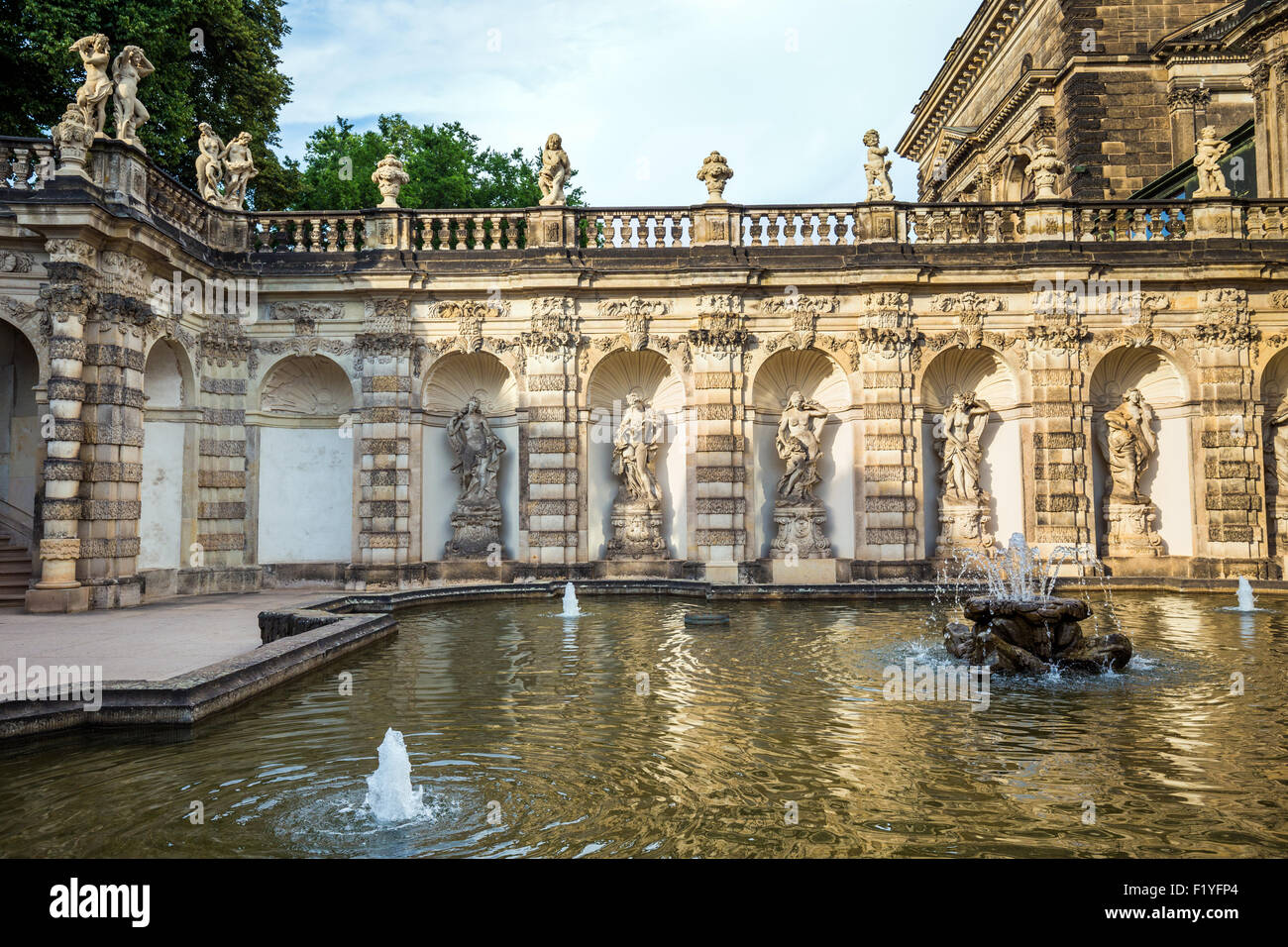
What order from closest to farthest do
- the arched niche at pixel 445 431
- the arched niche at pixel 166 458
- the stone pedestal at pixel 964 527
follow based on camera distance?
the arched niche at pixel 166 458, the stone pedestal at pixel 964 527, the arched niche at pixel 445 431

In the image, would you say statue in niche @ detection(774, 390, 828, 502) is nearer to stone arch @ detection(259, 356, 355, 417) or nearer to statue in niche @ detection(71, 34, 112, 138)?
stone arch @ detection(259, 356, 355, 417)

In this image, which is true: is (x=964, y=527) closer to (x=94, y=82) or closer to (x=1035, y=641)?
(x=1035, y=641)

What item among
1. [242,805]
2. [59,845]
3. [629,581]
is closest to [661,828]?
[242,805]

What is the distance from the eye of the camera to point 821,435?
1892 centimetres

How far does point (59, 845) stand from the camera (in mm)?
4352

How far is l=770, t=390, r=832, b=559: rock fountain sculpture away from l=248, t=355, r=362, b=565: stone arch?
9.39 metres

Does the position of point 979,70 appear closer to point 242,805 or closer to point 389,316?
point 389,316

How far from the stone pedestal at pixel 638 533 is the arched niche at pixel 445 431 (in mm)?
2304

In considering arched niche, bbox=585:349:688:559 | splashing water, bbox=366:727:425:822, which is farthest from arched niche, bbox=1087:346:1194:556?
splashing water, bbox=366:727:425:822

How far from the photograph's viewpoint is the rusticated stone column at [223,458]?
17.1 meters

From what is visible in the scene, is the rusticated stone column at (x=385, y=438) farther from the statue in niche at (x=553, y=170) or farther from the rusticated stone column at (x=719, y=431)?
the rusticated stone column at (x=719, y=431)

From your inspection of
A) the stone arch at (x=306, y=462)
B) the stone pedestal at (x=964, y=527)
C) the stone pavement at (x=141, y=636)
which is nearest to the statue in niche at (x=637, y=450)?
the stone arch at (x=306, y=462)

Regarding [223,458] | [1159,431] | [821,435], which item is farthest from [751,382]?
[223,458]
